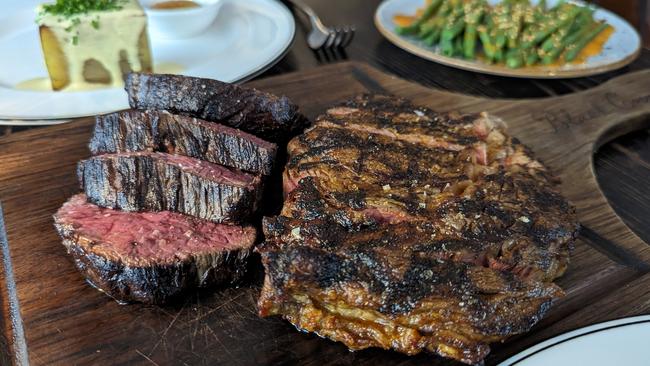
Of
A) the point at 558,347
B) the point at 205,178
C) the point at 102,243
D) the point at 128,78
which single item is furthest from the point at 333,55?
the point at 558,347

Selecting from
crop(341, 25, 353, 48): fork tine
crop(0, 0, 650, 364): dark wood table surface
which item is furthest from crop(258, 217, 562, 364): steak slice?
Answer: crop(341, 25, 353, 48): fork tine

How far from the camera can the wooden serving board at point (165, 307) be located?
2.25 metres

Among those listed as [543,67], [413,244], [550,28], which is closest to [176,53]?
[543,67]

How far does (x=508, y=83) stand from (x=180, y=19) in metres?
2.86

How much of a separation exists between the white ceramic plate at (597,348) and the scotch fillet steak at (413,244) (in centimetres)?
11

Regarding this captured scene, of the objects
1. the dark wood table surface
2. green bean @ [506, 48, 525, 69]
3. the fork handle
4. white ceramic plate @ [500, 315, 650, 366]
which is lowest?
the dark wood table surface

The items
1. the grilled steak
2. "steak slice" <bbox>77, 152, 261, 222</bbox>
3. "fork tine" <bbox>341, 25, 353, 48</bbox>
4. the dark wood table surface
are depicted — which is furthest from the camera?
"fork tine" <bbox>341, 25, 353, 48</bbox>

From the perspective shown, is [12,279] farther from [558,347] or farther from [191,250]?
[558,347]

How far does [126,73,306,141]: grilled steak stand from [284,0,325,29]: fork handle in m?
2.32

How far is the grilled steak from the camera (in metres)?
2.96

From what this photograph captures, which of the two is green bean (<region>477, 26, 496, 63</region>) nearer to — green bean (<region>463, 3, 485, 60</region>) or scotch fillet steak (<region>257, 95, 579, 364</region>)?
green bean (<region>463, 3, 485, 60</region>)

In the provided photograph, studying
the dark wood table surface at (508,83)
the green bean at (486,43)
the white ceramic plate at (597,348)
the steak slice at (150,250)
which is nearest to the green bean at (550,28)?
the green bean at (486,43)

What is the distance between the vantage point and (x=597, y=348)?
2180 mm

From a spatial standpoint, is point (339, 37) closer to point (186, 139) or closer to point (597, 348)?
point (186, 139)
